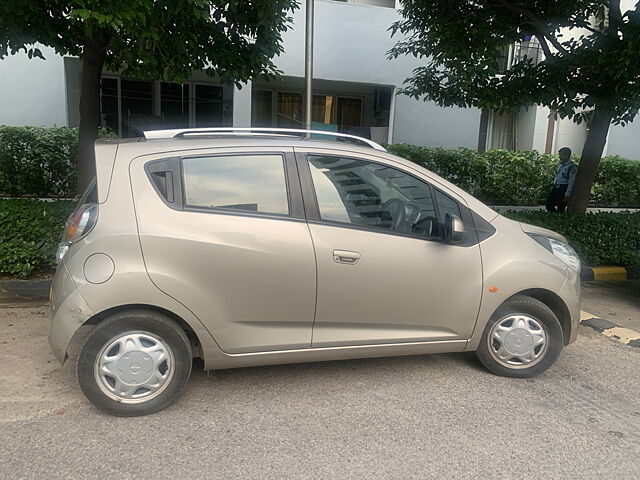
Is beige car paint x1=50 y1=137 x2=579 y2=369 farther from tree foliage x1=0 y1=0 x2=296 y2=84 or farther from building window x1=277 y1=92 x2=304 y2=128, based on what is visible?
building window x1=277 y1=92 x2=304 y2=128

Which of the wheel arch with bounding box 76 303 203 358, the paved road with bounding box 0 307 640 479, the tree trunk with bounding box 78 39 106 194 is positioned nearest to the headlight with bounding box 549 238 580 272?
the paved road with bounding box 0 307 640 479

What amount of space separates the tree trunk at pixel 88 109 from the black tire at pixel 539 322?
15.2 feet

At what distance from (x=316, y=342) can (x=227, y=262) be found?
0.80 meters

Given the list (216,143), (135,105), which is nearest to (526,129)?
(135,105)

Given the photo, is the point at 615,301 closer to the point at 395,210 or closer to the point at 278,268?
the point at 395,210

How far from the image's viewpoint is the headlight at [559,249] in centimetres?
400

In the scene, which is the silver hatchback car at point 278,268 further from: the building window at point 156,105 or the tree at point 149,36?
the building window at point 156,105

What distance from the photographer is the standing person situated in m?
9.41

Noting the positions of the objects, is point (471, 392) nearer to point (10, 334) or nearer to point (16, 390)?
point (16, 390)

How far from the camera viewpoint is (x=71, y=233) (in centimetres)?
324

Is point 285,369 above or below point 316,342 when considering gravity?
below

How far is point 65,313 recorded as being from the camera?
10.1 ft

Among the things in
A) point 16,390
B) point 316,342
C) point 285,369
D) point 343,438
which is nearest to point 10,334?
point 16,390

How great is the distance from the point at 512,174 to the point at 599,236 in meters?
4.65
